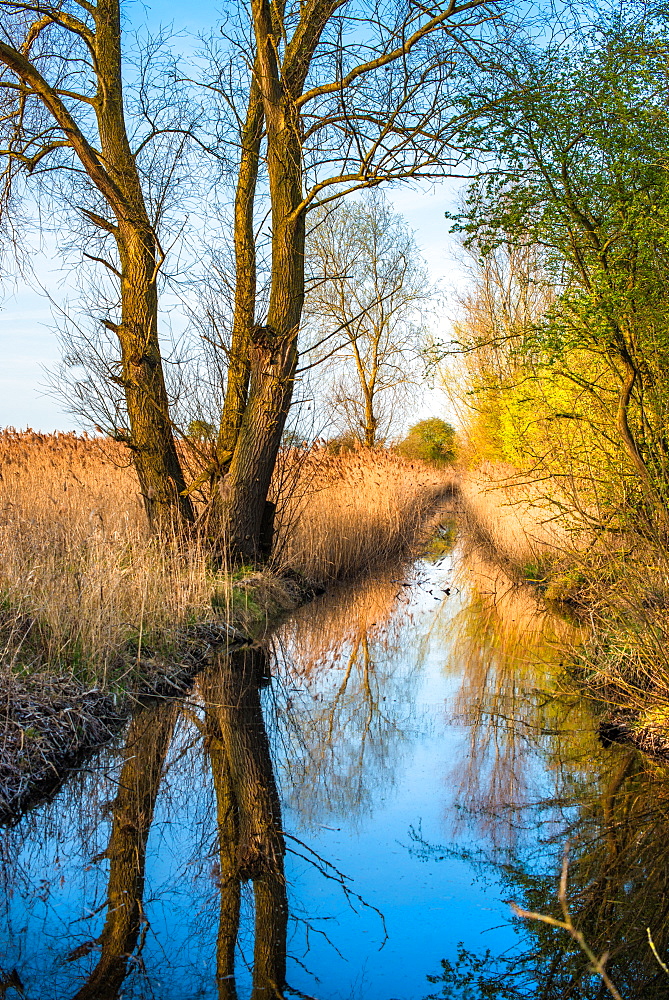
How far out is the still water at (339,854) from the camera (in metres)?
3.06

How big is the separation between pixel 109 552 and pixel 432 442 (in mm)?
37213

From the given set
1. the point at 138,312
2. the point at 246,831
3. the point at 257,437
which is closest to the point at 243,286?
the point at 138,312

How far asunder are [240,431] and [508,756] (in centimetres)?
534

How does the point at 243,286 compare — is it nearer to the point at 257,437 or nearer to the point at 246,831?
the point at 257,437

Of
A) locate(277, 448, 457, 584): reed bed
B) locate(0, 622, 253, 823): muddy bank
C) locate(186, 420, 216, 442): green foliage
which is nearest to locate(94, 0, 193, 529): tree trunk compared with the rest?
locate(186, 420, 216, 442): green foliage

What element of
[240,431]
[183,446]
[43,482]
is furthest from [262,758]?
[43,482]

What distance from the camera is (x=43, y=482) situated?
11508 mm

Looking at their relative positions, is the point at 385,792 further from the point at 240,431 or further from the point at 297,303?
the point at 297,303

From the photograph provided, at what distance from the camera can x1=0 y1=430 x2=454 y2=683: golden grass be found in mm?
6031

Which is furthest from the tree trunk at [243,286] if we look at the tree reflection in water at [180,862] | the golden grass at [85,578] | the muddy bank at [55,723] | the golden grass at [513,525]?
the tree reflection in water at [180,862]

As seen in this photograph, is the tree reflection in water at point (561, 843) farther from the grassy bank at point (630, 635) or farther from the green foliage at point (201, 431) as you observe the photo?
the green foliage at point (201, 431)

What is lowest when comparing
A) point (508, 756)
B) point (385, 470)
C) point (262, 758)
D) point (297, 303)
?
point (508, 756)

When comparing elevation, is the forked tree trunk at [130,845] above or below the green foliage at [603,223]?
below

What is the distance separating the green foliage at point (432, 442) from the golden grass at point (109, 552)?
23.8 metres
